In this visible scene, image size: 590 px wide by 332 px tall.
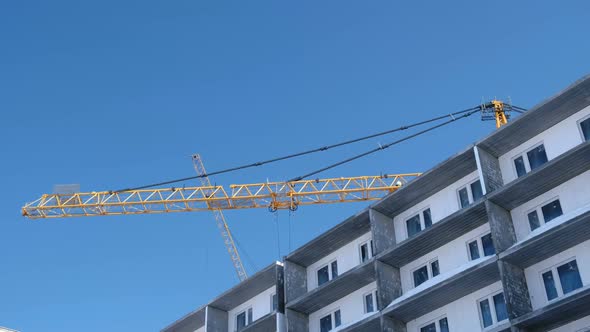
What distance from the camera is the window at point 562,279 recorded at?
Result: 3712 cm

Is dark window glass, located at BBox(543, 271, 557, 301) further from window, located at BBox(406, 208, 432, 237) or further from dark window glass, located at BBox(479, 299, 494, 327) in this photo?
window, located at BBox(406, 208, 432, 237)

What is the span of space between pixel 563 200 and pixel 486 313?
6.81 m

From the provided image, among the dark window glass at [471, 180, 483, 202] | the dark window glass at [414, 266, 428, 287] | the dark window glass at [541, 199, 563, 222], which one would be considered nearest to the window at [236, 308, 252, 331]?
the dark window glass at [414, 266, 428, 287]

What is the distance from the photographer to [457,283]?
40.2m

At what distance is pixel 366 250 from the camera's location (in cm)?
4950

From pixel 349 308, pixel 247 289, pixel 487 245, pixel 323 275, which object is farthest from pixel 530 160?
pixel 247 289

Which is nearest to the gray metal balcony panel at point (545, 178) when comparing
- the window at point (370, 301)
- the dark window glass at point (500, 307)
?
the dark window glass at point (500, 307)

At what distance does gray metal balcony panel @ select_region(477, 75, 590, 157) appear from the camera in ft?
130

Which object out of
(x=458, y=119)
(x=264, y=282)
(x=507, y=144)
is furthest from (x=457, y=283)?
(x=458, y=119)

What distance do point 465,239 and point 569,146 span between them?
739cm

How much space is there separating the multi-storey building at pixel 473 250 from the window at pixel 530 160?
0.25 ft

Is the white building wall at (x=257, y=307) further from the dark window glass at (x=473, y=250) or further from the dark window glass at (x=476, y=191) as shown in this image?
the dark window glass at (x=476, y=191)

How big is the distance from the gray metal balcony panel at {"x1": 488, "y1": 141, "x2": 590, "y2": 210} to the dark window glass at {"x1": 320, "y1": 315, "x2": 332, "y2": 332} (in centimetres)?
1392

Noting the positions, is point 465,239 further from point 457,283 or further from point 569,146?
point 569,146
